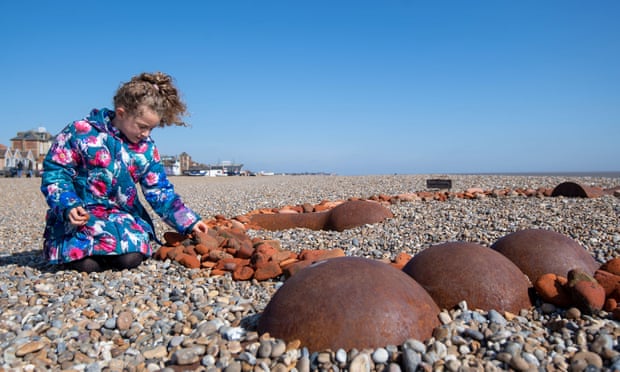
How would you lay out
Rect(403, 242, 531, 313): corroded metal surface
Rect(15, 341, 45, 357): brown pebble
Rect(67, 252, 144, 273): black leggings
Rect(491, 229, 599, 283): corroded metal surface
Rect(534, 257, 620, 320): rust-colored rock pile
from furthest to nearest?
Rect(67, 252, 144, 273): black leggings → Rect(491, 229, 599, 283): corroded metal surface → Rect(403, 242, 531, 313): corroded metal surface → Rect(534, 257, 620, 320): rust-colored rock pile → Rect(15, 341, 45, 357): brown pebble

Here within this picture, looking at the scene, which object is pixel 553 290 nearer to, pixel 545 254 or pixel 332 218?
pixel 545 254

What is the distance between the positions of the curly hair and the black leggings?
3.83 feet

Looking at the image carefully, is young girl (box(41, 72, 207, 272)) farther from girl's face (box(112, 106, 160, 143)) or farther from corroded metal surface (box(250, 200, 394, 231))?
corroded metal surface (box(250, 200, 394, 231))

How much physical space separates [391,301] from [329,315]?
1.01 ft

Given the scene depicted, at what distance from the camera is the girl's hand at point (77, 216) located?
3664 mm

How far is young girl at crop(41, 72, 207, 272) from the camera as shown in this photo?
3.86 meters

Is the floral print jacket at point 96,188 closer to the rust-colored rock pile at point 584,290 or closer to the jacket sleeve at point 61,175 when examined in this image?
the jacket sleeve at point 61,175

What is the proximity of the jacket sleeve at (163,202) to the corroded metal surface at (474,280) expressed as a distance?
2481 millimetres

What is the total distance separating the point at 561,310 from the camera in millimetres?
2658

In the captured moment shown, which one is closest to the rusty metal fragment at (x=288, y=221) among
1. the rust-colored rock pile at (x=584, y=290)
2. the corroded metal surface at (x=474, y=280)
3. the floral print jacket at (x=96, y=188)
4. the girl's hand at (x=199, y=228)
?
the girl's hand at (x=199, y=228)

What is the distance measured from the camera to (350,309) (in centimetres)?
221

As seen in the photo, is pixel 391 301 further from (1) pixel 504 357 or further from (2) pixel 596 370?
(2) pixel 596 370

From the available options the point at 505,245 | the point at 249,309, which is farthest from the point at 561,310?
the point at 249,309

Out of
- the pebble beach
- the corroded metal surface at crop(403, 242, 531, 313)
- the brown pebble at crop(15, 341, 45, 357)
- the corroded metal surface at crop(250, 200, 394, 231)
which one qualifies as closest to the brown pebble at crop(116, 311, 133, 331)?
the pebble beach
